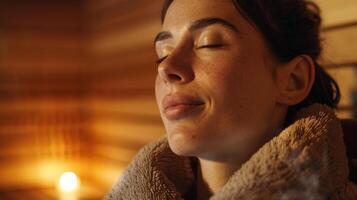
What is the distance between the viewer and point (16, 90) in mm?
2660

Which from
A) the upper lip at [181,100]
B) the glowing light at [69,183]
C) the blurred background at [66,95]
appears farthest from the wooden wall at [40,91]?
the upper lip at [181,100]

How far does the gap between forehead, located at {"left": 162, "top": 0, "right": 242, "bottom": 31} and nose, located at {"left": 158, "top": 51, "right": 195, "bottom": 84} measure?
7 centimetres

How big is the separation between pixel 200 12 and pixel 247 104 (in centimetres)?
19

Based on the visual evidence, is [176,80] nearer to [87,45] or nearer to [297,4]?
[297,4]

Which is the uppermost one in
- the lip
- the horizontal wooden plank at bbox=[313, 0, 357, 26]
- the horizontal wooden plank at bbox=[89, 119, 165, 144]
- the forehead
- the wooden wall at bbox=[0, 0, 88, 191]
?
the wooden wall at bbox=[0, 0, 88, 191]

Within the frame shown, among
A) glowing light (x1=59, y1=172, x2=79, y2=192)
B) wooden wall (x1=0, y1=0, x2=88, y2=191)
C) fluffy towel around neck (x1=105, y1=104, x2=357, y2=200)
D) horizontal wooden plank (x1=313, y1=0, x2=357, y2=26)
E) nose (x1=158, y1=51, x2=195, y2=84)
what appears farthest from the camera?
wooden wall (x1=0, y1=0, x2=88, y2=191)

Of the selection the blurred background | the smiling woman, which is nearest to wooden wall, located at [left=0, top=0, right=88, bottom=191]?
the blurred background

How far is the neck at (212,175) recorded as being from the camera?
2.60ft

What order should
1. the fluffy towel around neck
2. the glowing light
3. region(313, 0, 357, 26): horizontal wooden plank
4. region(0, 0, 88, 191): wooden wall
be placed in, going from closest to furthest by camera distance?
the fluffy towel around neck, region(313, 0, 357, 26): horizontal wooden plank, the glowing light, region(0, 0, 88, 191): wooden wall

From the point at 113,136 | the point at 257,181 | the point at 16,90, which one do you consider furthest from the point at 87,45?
the point at 257,181

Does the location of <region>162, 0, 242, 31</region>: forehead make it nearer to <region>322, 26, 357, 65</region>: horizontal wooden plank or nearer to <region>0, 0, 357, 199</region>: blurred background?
<region>322, 26, 357, 65</region>: horizontal wooden plank

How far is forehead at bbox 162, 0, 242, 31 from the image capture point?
74 cm

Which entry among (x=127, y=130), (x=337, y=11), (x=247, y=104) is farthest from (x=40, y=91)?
(x=247, y=104)

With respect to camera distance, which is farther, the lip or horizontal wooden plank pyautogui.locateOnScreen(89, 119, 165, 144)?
horizontal wooden plank pyautogui.locateOnScreen(89, 119, 165, 144)
